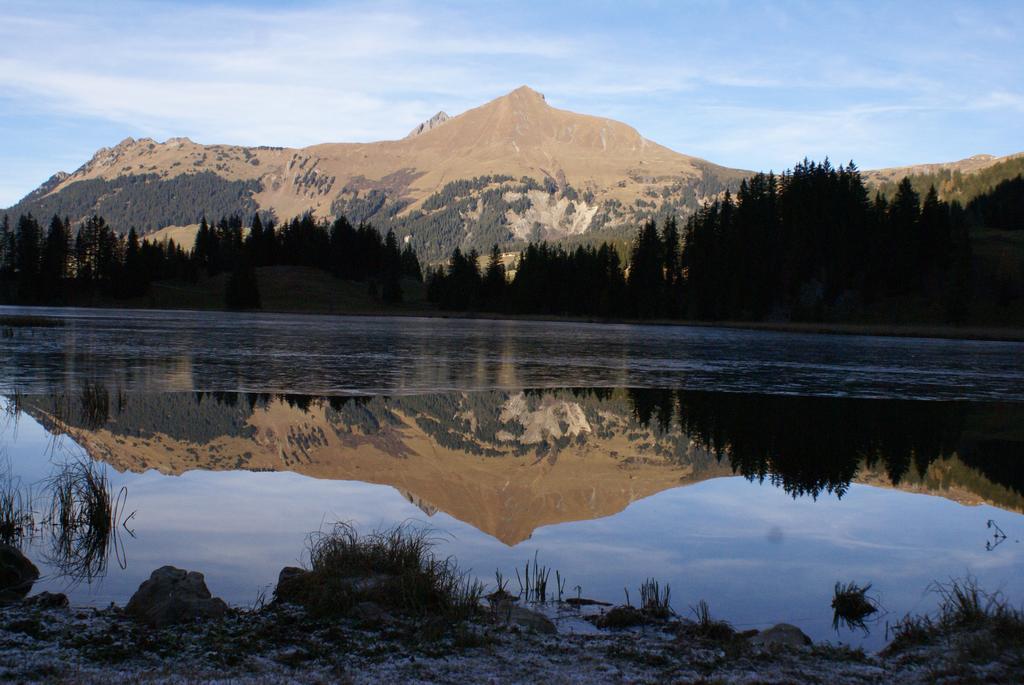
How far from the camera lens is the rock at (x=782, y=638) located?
30.1 ft

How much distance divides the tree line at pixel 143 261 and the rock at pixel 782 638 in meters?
163

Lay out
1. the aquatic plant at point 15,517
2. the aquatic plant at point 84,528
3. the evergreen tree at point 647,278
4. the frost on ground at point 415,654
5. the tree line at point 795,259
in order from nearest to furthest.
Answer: the frost on ground at point 415,654, the aquatic plant at point 84,528, the aquatic plant at point 15,517, the tree line at point 795,259, the evergreen tree at point 647,278

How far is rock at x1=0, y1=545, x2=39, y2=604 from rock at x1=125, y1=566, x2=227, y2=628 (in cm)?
170

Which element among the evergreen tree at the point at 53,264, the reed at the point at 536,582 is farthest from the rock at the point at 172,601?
the evergreen tree at the point at 53,264

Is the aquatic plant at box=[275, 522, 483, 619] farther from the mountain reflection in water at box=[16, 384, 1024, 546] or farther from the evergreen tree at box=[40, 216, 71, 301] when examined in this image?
the evergreen tree at box=[40, 216, 71, 301]

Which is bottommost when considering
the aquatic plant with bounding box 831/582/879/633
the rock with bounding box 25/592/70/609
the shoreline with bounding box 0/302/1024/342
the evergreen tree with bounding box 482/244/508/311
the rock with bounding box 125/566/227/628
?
the aquatic plant with bounding box 831/582/879/633

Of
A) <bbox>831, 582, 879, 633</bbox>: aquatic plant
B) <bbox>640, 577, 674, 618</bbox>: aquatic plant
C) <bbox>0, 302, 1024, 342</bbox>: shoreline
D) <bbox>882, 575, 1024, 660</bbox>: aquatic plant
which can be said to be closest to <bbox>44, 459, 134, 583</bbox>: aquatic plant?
<bbox>640, 577, 674, 618</bbox>: aquatic plant

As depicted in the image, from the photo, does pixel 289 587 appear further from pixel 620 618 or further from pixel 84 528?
pixel 84 528

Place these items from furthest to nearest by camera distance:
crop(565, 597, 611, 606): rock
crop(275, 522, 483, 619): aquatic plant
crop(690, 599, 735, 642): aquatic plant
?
crop(565, 597, 611, 606): rock < crop(275, 522, 483, 619): aquatic plant < crop(690, 599, 735, 642): aquatic plant

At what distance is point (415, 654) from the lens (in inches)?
339

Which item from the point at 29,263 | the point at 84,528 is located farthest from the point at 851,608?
the point at 29,263

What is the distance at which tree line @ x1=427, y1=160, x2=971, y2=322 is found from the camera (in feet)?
428

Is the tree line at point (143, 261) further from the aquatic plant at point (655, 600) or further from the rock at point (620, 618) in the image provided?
the rock at point (620, 618)

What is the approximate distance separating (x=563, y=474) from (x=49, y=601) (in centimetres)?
1157
